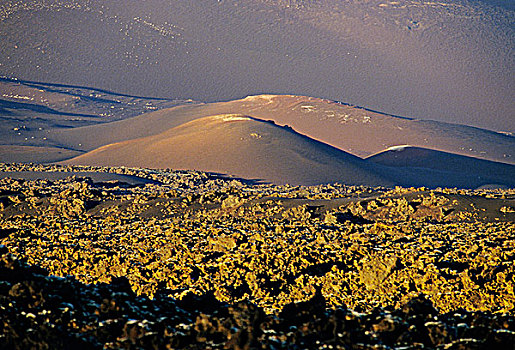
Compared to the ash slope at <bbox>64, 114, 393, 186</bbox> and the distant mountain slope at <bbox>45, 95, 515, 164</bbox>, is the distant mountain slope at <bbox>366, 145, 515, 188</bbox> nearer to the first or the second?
the ash slope at <bbox>64, 114, 393, 186</bbox>

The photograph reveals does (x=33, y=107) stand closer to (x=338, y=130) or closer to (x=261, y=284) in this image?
(x=338, y=130)

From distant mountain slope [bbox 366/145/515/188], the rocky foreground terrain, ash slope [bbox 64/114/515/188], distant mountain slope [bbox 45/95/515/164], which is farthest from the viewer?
distant mountain slope [bbox 45/95/515/164]

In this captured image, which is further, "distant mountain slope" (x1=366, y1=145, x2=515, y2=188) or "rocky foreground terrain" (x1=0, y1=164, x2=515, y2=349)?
"distant mountain slope" (x1=366, y1=145, x2=515, y2=188)

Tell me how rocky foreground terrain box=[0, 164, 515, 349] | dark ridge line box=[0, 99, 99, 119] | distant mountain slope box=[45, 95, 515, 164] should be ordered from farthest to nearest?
dark ridge line box=[0, 99, 99, 119], distant mountain slope box=[45, 95, 515, 164], rocky foreground terrain box=[0, 164, 515, 349]

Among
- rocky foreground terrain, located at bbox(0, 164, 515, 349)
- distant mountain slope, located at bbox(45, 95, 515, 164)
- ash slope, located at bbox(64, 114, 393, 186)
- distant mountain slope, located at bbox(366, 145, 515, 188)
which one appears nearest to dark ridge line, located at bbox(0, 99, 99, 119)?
distant mountain slope, located at bbox(45, 95, 515, 164)

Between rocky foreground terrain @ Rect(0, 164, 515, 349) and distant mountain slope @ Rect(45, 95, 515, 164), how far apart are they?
1455 inches

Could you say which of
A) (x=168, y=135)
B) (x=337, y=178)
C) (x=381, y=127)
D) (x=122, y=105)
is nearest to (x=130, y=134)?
(x=168, y=135)

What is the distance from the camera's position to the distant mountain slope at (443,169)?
32.3 m

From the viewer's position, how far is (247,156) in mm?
32750

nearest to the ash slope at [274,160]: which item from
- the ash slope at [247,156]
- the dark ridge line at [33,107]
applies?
the ash slope at [247,156]

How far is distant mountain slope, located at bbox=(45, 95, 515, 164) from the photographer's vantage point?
47334 mm

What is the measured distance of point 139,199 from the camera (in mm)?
14562

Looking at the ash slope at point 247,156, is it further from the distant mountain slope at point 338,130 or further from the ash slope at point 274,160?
the distant mountain slope at point 338,130

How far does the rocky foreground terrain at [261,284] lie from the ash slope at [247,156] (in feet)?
59.5
